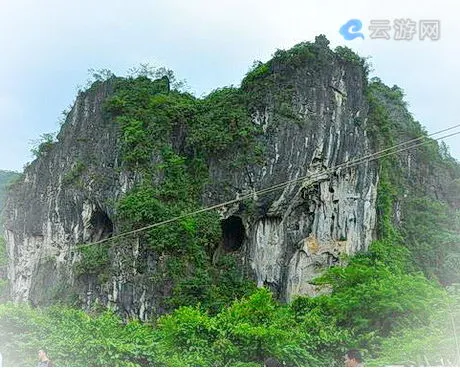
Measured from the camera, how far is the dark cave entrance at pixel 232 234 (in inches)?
859

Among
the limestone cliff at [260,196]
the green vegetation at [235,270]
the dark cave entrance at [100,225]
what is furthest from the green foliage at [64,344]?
the dark cave entrance at [100,225]

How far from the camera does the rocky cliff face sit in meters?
19.5

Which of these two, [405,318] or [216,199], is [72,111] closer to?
[216,199]

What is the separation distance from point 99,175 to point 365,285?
11.7 metres

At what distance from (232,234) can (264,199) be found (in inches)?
101

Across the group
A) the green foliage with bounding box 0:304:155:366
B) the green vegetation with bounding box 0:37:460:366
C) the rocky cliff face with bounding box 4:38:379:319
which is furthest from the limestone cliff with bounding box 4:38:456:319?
the green foliage with bounding box 0:304:155:366

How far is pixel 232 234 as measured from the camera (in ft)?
73.3

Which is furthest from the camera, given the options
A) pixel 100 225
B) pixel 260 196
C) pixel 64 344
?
pixel 100 225

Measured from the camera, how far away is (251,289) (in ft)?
64.4

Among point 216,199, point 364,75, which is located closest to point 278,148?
point 216,199

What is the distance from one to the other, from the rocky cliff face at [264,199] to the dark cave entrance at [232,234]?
0.04 metres

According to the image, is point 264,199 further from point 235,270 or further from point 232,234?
point 232,234

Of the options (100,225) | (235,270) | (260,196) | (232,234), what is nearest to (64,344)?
(235,270)

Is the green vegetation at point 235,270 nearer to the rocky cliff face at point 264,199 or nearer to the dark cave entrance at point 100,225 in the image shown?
the rocky cliff face at point 264,199
